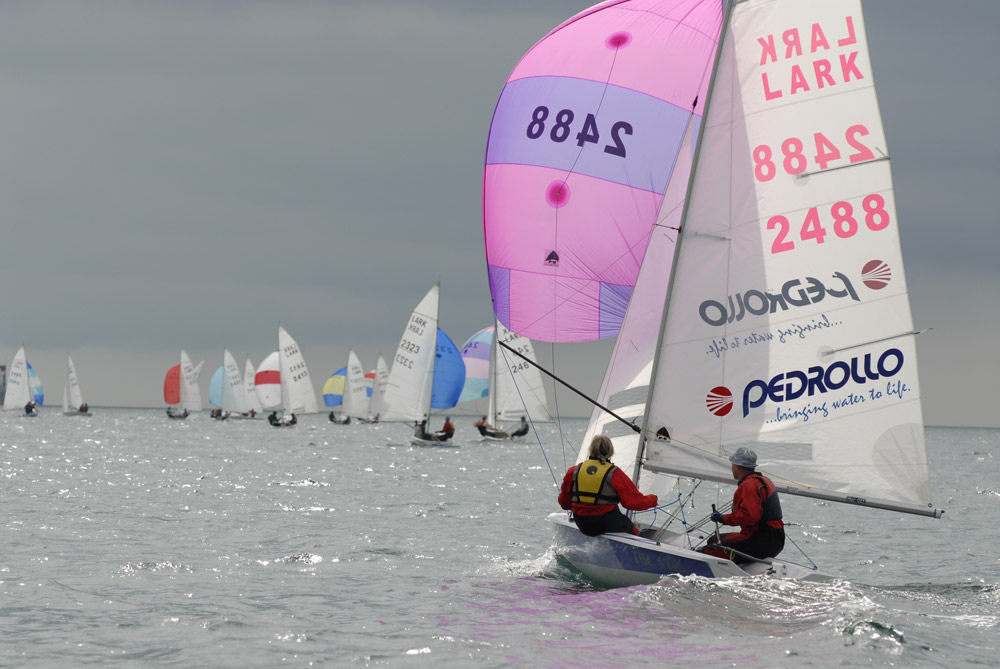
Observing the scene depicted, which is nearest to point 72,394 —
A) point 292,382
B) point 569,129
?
point 292,382

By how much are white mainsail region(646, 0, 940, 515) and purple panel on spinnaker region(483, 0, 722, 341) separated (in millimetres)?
2280

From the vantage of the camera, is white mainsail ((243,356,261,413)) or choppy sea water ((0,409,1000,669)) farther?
white mainsail ((243,356,261,413))

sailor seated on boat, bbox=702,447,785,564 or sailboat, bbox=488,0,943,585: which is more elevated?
sailboat, bbox=488,0,943,585

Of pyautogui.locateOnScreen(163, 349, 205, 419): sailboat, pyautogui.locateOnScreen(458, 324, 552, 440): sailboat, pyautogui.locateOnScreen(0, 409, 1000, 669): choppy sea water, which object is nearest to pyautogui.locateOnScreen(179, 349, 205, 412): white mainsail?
pyautogui.locateOnScreen(163, 349, 205, 419): sailboat

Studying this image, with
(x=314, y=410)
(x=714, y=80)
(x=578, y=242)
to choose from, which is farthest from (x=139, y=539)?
(x=314, y=410)

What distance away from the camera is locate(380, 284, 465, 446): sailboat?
52.6 metres

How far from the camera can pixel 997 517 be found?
25156mm

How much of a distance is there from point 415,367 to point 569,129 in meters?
39.5

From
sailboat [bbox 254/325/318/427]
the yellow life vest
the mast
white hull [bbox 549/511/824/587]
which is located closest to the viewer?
white hull [bbox 549/511/824/587]

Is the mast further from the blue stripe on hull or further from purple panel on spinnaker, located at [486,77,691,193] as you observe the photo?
purple panel on spinnaker, located at [486,77,691,193]

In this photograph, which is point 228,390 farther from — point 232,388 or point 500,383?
point 500,383

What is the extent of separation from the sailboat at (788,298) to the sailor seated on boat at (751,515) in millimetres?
223

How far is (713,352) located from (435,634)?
3.86m

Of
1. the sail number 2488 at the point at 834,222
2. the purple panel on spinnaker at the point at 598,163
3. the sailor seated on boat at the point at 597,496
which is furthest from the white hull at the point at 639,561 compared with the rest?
the sail number 2488 at the point at 834,222
